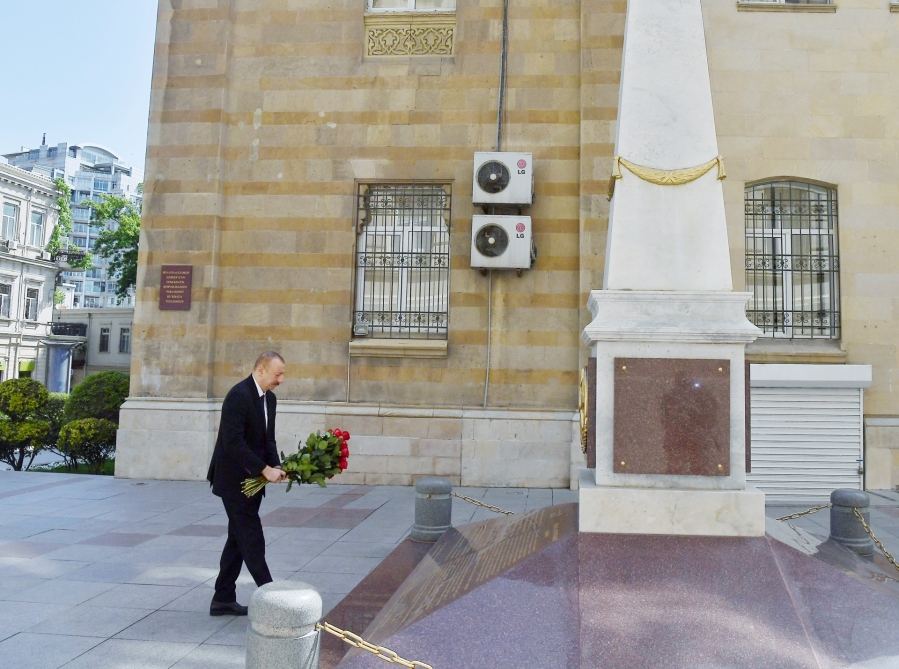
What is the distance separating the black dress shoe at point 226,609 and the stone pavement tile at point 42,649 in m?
0.80

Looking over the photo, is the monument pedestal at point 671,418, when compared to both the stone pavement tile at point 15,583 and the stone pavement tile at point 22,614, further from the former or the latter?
the stone pavement tile at point 15,583

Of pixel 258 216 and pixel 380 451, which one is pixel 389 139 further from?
pixel 380 451

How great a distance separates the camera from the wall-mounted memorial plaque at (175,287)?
1229cm

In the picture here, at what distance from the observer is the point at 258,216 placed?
12.5m

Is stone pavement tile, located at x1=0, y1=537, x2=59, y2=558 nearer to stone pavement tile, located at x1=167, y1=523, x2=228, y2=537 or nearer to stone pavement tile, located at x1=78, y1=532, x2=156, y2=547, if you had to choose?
stone pavement tile, located at x1=78, y1=532, x2=156, y2=547

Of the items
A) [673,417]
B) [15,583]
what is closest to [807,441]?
[673,417]

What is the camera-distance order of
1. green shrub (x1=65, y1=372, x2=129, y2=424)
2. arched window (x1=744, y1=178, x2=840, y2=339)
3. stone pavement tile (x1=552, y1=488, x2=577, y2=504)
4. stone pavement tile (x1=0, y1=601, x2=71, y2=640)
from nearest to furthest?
1. stone pavement tile (x1=0, y1=601, x2=71, y2=640)
2. stone pavement tile (x1=552, y1=488, x2=577, y2=504)
3. arched window (x1=744, y1=178, x2=840, y2=339)
4. green shrub (x1=65, y1=372, x2=129, y2=424)

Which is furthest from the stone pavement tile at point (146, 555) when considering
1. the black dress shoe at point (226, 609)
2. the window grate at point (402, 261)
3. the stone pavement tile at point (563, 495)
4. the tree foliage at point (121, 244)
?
the tree foliage at point (121, 244)

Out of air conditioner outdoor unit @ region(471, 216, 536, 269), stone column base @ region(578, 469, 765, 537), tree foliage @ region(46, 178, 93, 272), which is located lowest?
stone column base @ region(578, 469, 765, 537)

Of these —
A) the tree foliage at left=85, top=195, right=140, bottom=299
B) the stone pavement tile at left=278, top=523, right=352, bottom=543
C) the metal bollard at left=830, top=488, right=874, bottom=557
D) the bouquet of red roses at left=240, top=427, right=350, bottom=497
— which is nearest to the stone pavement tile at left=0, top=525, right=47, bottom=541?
the stone pavement tile at left=278, top=523, right=352, bottom=543

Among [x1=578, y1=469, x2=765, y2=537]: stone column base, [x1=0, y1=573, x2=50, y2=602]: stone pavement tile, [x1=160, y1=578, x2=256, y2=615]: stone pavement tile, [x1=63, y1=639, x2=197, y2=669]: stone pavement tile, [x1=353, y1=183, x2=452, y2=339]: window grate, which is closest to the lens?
[x1=63, y1=639, x2=197, y2=669]: stone pavement tile

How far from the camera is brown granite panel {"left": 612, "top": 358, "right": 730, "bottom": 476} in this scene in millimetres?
4738

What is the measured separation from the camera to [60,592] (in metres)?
5.88

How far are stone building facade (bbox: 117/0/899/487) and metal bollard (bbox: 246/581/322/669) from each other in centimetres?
835
